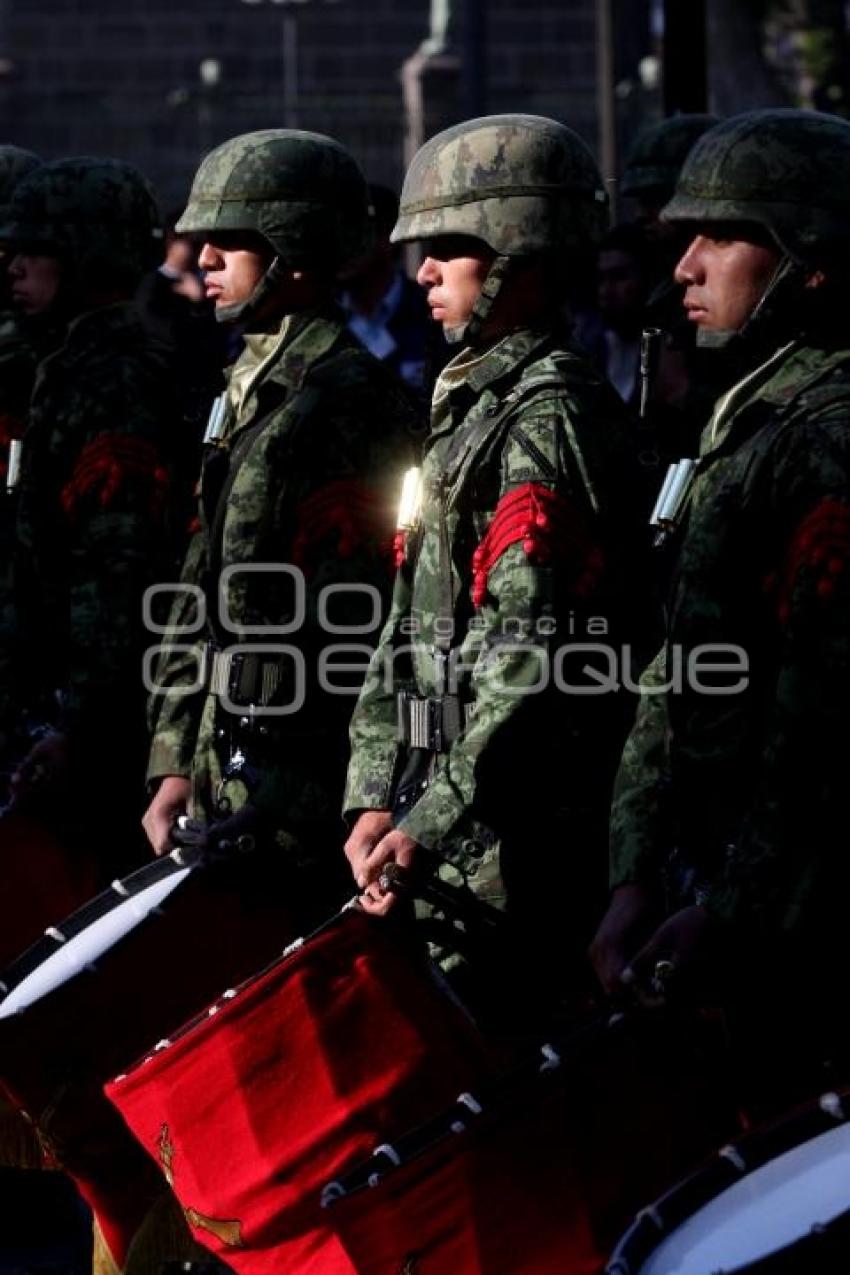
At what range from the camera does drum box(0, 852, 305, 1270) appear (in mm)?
6004

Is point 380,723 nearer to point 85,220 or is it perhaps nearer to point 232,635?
point 232,635

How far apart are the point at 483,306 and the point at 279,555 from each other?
2.94 feet

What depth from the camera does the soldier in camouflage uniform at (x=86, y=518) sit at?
23.2 ft

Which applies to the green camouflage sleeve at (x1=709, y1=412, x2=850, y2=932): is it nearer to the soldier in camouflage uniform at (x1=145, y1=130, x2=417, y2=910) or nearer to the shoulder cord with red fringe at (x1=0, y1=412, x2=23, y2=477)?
the soldier in camouflage uniform at (x1=145, y1=130, x2=417, y2=910)

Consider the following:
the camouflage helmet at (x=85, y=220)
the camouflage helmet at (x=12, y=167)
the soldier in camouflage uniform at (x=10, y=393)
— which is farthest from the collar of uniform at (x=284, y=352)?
the camouflage helmet at (x=12, y=167)

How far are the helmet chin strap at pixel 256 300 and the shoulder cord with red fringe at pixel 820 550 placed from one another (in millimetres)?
2211

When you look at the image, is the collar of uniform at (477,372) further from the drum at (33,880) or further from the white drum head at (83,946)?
the drum at (33,880)

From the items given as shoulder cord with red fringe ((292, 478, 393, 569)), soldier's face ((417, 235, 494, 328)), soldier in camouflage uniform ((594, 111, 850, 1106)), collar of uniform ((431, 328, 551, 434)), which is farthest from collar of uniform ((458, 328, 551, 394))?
shoulder cord with red fringe ((292, 478, 393, 569))

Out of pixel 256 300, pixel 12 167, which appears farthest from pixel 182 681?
pixel 12 167

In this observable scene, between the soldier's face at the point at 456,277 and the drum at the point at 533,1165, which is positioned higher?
the soldier's face at the point at 456,277

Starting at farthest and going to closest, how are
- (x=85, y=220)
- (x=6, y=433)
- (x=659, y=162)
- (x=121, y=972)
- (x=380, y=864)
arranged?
(x=659, y=162) < (x=6, y=433) < (x=85, y=220) < (x=121, y=972) < (x=380, y=864)

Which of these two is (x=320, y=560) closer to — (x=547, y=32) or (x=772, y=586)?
(x=772, y=586)

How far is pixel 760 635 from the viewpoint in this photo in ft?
15.6

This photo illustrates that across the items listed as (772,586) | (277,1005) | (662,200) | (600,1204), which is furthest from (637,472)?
(662,200)
